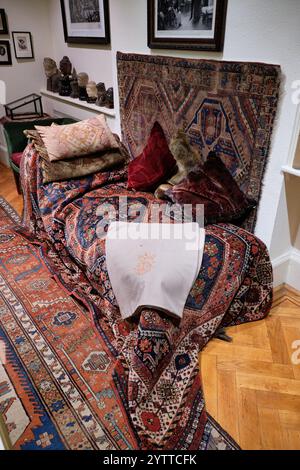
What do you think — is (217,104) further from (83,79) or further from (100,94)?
(83,79)

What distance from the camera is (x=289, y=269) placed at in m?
2.14

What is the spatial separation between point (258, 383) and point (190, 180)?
3.59ft

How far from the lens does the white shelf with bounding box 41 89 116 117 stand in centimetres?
303

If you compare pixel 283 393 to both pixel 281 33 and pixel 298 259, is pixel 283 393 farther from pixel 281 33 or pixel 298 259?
pixel 281 33

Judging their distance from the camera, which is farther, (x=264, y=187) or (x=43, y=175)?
(x=43, y=175)

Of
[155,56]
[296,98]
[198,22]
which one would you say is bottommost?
[296,98]

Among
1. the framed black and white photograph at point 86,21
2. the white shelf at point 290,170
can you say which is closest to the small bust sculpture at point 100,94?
the framed black and white photograph at point 86,21

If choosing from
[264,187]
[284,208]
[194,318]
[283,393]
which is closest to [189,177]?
[264,187]

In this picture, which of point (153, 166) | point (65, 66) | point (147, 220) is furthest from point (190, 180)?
point (65, 66)

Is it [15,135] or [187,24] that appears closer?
[187,24]

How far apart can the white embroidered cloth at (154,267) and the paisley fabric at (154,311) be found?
66 millimetres

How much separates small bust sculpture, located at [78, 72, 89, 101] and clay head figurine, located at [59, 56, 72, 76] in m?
0.42

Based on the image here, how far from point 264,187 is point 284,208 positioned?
16 cm

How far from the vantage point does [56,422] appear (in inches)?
52.7
